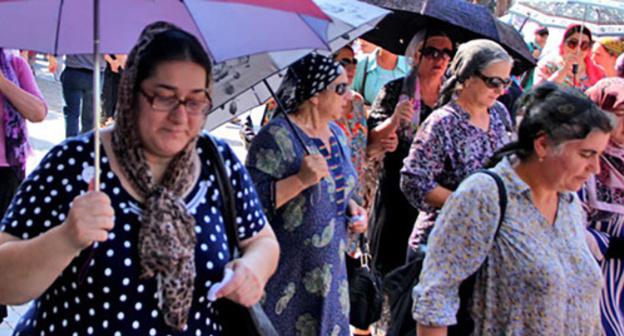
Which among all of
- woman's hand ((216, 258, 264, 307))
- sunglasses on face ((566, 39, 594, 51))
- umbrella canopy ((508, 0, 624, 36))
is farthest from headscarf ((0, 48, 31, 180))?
sunglasses on face ((566, 39, 594, 51))

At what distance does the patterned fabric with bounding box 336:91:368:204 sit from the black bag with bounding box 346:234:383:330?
75 centimetres

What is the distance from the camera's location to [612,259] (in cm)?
371

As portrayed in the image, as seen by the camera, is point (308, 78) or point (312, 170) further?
point (308, 78)

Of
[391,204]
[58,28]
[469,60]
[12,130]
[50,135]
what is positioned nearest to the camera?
[58,28]

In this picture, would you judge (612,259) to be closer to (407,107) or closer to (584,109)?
(584,109)

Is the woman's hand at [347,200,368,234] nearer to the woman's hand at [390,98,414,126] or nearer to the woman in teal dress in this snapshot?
the woman in teal dress

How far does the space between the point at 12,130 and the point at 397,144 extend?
2417 millimetres

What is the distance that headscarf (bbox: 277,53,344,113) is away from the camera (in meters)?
3.93

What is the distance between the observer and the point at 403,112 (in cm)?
492

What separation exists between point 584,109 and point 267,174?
1543 millimetres

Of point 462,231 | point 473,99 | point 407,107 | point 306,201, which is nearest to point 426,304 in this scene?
point 462,231

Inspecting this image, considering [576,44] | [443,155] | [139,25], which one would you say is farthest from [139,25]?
[576,44]

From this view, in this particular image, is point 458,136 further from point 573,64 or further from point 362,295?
point 573,64

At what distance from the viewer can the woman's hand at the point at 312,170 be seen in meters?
3.62
